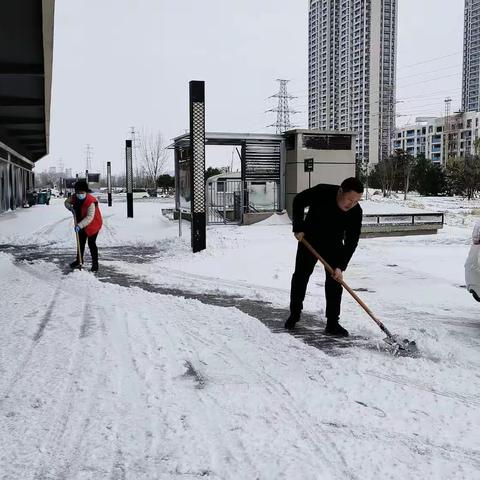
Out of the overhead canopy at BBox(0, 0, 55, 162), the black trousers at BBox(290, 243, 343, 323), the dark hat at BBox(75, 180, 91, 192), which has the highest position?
the overhead canopy at BBox(0, 0, 55, 162)

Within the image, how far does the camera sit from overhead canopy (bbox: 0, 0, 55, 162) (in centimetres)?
1033

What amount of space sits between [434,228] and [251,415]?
15.3 metres

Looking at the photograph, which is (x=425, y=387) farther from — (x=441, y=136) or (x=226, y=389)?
(x=441, y=136)

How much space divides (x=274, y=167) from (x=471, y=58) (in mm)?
96246

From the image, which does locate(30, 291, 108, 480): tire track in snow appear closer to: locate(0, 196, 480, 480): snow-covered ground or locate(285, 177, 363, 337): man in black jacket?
locate(0, 196, 480, 480): snow-covered ground

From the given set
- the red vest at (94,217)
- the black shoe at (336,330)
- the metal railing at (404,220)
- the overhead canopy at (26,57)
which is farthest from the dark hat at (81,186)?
the metal railing at (404,220)

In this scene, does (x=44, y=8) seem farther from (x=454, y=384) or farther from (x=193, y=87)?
(x=454, y=384)

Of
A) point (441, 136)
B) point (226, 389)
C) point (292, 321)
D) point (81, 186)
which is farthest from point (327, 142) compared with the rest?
point (441, 136)

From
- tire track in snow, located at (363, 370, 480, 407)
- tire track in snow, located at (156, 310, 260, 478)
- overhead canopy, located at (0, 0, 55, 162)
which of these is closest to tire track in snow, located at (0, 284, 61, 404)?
tire track in snow, located at (156, 310, 260, 478)

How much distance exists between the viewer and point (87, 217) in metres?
9.98

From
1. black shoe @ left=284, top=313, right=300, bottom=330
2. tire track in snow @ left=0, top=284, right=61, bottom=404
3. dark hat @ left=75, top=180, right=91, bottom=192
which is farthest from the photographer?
dark hat @ left=75, top=180, right=91, bottom=192

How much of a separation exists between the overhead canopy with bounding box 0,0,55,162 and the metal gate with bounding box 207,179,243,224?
656 cm

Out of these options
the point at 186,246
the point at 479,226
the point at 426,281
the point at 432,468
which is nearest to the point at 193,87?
the point at 186,246

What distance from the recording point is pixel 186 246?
13.8 meters
